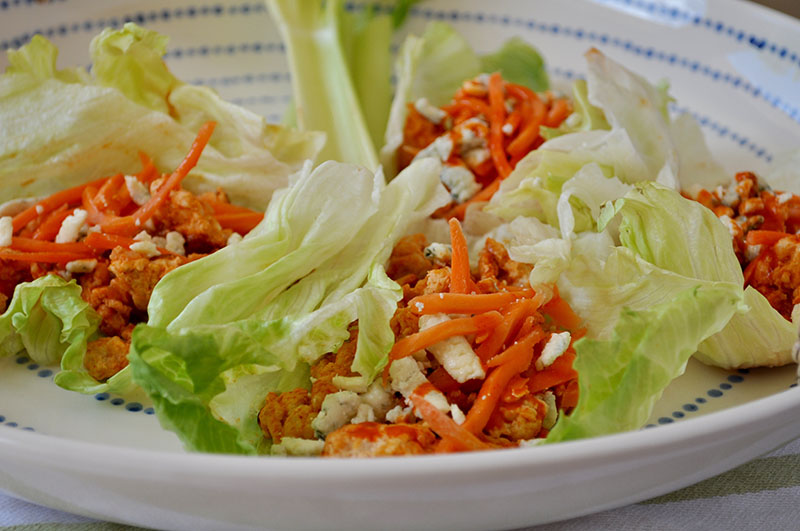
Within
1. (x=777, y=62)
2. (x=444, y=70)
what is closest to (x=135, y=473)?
(x=444, y=70)

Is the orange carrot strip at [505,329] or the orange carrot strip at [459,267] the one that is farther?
the orange carrot strip at [459,267]

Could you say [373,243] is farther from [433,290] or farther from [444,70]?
[444,70]

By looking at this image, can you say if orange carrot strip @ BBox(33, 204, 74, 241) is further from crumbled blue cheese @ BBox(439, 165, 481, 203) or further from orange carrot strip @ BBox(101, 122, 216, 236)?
crumbled blue cheese @ BBox(439, 165, 481, 203)

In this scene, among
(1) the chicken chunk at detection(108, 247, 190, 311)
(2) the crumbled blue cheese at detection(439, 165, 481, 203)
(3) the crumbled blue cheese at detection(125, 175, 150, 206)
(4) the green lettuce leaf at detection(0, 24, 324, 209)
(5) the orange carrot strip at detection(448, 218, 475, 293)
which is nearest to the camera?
(5) the orange carrot strip at detection(448, 218, 475, 293)

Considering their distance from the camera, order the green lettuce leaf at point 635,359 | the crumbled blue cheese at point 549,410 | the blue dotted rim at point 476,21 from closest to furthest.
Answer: the green lettuce leaf at point 635,359
the crumbled blue cheese at point 549,410
the blue dotted rim at point 476,21

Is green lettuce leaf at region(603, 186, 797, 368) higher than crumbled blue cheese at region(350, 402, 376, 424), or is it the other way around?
green lettuce leaf at region(603, 186, 797, 368)

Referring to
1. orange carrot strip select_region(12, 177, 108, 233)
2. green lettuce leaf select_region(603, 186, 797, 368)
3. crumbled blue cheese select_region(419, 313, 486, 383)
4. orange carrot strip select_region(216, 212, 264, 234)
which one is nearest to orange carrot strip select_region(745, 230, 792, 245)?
green lettuce leaf select_region(603, 186, 797, 368)

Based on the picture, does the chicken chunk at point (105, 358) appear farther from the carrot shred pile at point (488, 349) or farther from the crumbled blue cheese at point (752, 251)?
the crumbled blue cheese at point (752, 251)

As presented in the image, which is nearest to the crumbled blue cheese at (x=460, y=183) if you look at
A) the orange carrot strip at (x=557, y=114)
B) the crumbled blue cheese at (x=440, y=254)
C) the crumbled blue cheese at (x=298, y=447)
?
the orange carrot strip at (x=557, y=114)
